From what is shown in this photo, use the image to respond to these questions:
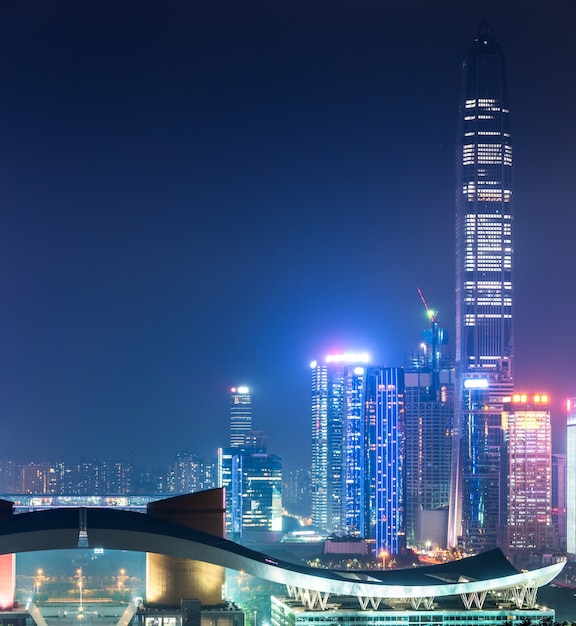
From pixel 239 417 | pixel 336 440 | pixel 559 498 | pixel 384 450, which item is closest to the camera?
pixel 384 450

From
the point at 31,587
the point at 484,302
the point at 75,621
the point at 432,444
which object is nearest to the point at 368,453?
the point at 432,444

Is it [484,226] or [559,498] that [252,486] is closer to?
[559,498]

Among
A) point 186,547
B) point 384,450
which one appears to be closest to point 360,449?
point 384,450

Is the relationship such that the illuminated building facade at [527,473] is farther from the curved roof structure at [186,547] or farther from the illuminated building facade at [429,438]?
the curved roof structure at [186,547]

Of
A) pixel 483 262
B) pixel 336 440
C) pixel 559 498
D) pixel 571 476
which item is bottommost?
pixel 559 498

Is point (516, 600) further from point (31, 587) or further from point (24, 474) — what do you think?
point (24, 474)

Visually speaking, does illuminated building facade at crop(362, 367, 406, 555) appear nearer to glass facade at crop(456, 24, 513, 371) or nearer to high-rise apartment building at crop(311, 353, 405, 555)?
high-rise apartment building at crop(311, 353, 405, 555)

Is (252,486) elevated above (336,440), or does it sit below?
below
